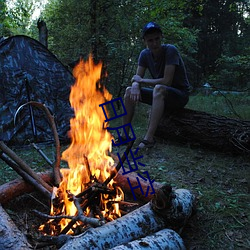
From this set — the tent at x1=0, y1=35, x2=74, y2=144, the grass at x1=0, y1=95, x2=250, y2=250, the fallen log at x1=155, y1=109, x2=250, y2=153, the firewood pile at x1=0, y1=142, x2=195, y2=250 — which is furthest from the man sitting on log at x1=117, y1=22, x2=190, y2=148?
the tent at x1=0, y1=35, x2=74, y2=144

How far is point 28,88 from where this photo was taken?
4852mm

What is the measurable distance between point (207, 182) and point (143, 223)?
4.54 feet

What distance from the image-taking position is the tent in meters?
4.68

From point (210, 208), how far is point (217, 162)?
1374 mm

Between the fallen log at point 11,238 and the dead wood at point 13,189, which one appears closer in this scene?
the fallen log at point 11,238

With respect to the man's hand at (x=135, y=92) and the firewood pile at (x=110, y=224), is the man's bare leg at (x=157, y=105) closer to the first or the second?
the man's hand at (x=135, y=92)

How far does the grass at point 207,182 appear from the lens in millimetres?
2031

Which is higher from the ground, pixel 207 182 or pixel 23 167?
pixel 23 167

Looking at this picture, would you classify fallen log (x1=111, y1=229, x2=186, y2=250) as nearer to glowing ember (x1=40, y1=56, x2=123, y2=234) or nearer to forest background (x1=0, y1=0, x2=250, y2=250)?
forest background (x1=0, y1=0, x2=250, y2=250)

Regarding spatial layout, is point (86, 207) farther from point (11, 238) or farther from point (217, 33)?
point (217, 33)

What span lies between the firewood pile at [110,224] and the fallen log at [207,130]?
6.28ft

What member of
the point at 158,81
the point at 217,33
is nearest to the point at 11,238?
the point at 158,81

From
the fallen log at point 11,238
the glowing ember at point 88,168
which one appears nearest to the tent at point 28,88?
the glowing ember at point 88,168

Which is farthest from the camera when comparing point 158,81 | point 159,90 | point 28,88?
point 28,88
